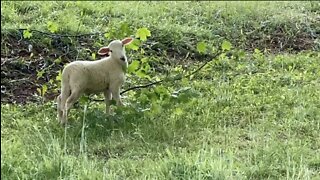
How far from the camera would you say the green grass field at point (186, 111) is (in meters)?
3.80

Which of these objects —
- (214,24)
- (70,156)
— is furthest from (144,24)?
(70,156)

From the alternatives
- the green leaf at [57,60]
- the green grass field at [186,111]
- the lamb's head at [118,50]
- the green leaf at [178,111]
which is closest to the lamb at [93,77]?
the lamb's head at [118,50]

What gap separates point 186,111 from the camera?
15.9 ft

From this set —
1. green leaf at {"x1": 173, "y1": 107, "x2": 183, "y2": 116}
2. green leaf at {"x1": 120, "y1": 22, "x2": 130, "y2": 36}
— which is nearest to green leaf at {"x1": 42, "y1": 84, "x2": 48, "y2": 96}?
green leaf at {"x1": 120, "y1": 22, "x2": 130, "y2": 36}

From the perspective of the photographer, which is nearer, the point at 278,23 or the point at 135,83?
the point at 135,83

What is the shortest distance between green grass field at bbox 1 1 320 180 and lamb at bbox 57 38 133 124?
123 mm

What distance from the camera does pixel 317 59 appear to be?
6.35 meters

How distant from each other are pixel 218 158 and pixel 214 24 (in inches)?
141

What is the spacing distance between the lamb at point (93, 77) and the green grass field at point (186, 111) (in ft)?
0.40

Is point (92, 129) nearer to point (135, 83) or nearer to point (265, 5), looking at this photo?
point (135, 83)

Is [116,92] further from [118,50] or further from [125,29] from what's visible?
[125,29]

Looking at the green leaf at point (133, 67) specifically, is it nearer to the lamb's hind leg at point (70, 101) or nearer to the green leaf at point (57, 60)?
the lamb's hind leg at point (70, 101)

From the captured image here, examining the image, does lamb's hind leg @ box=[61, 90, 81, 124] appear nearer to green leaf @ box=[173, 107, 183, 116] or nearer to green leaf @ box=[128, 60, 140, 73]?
green leaf @ box=[128, 60, 140, 73]

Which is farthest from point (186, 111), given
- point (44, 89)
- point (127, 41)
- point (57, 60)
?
point (57, 60)
